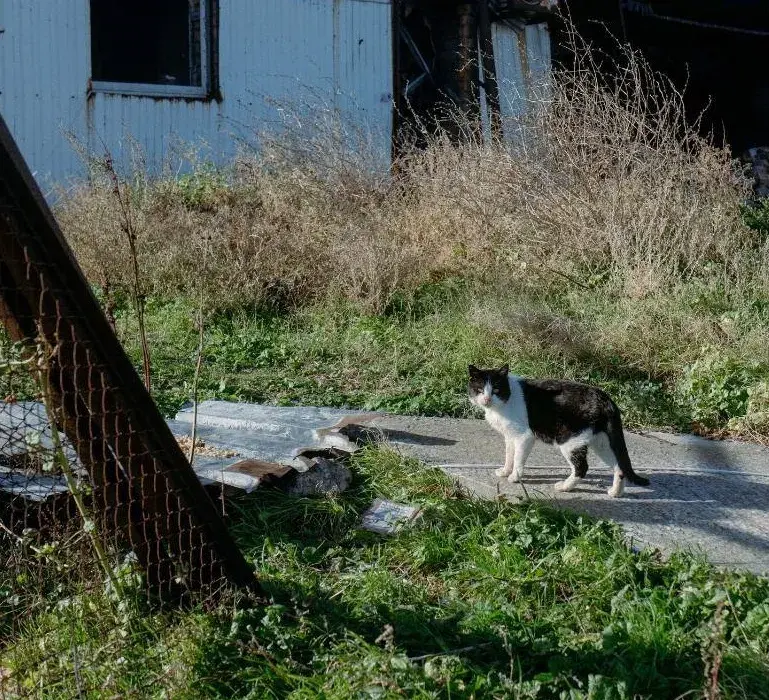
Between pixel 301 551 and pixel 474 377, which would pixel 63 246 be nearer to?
pixel 301 551

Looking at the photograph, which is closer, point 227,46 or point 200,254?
point 200,254

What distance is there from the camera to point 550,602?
3547mm

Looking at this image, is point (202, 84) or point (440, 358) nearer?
point (440, 358)

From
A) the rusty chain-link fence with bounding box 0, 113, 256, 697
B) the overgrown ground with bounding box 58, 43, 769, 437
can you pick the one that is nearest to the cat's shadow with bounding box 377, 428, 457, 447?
the overgrown ground with bounding box 58, 43, 769, 437

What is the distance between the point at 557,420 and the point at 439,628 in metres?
1.68

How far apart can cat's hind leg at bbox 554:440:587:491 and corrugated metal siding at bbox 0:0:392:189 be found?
693 cm

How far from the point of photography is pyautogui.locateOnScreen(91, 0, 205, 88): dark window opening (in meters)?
15.6

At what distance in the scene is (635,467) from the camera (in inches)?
201

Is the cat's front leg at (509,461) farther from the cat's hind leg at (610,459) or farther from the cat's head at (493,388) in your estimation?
the cat's hind leg at (610,459)

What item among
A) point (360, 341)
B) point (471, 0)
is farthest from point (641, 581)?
point (471, 0)

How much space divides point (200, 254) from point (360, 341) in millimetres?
2286

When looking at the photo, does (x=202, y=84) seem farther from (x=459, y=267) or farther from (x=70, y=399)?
(x=70, y=399)

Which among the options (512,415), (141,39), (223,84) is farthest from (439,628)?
(141,39)

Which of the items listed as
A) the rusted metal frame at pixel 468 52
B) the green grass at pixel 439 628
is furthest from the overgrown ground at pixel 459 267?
the rusted metal frame at pixel 468 52
